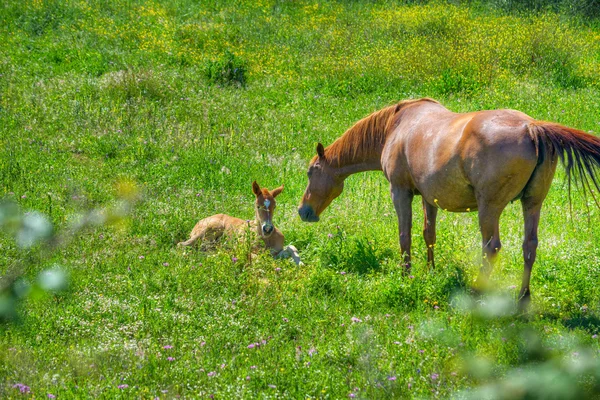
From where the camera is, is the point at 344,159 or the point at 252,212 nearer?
the point at 344,159

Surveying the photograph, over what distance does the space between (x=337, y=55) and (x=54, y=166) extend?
9529 millimetres

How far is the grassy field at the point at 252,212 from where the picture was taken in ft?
16.9

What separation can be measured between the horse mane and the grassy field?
95 cm

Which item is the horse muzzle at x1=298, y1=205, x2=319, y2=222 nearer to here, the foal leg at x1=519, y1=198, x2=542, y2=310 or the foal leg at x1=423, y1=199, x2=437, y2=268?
the foal leg at x1=423, y1=199, x2=437, y2=268

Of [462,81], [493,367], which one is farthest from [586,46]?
[493,367]

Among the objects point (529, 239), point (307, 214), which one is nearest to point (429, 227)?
point (529, 239)

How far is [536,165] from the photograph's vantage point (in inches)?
245

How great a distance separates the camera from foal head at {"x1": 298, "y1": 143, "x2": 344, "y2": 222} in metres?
8.96

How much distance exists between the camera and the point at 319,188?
904 centimetres

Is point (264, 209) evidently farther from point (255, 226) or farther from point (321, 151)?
point (321, 151)

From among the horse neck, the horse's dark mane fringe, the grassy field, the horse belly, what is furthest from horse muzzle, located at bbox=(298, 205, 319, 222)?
the horse's dark mane fringe

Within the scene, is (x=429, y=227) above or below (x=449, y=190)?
below

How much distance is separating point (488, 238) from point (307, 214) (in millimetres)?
2977

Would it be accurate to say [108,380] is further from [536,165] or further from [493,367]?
[536,165]
